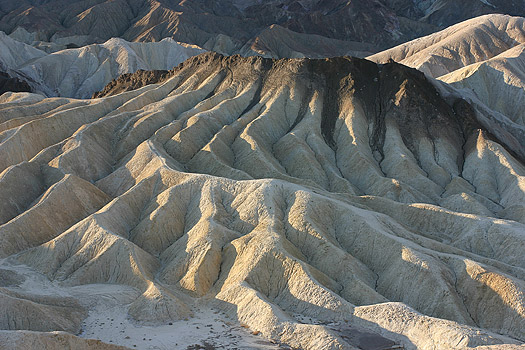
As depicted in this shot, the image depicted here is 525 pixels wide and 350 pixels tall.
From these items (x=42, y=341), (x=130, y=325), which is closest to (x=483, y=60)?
(x=130, y=325)

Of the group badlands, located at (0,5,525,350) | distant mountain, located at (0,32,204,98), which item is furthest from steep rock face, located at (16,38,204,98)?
badlands, located at (0,5,525,350)

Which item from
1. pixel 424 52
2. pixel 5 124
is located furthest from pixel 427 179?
pixel 424 52

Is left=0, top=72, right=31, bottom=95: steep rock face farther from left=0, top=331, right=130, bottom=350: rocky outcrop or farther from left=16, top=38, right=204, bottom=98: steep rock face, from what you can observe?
left=0, top=331, right=130, bottom=350: rocky outcrop

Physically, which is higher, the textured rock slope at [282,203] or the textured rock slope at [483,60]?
the textured rock slope at [282,203]

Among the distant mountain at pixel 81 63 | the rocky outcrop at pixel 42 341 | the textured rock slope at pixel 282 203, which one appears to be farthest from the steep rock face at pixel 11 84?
the rocky outcrop at pixel 42 341

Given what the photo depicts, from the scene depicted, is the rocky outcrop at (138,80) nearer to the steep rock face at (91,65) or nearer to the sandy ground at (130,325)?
the steep rock face at (91,65)

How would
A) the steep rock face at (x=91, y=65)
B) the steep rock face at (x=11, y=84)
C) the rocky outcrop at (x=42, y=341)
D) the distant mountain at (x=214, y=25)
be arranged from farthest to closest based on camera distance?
the distant mountain at (x=214, y=25) < the steep rock face at (x=91, y=65) < the steep rock face at (x=11, y=84) < the rocky outcrop at (x=42, y=341)
